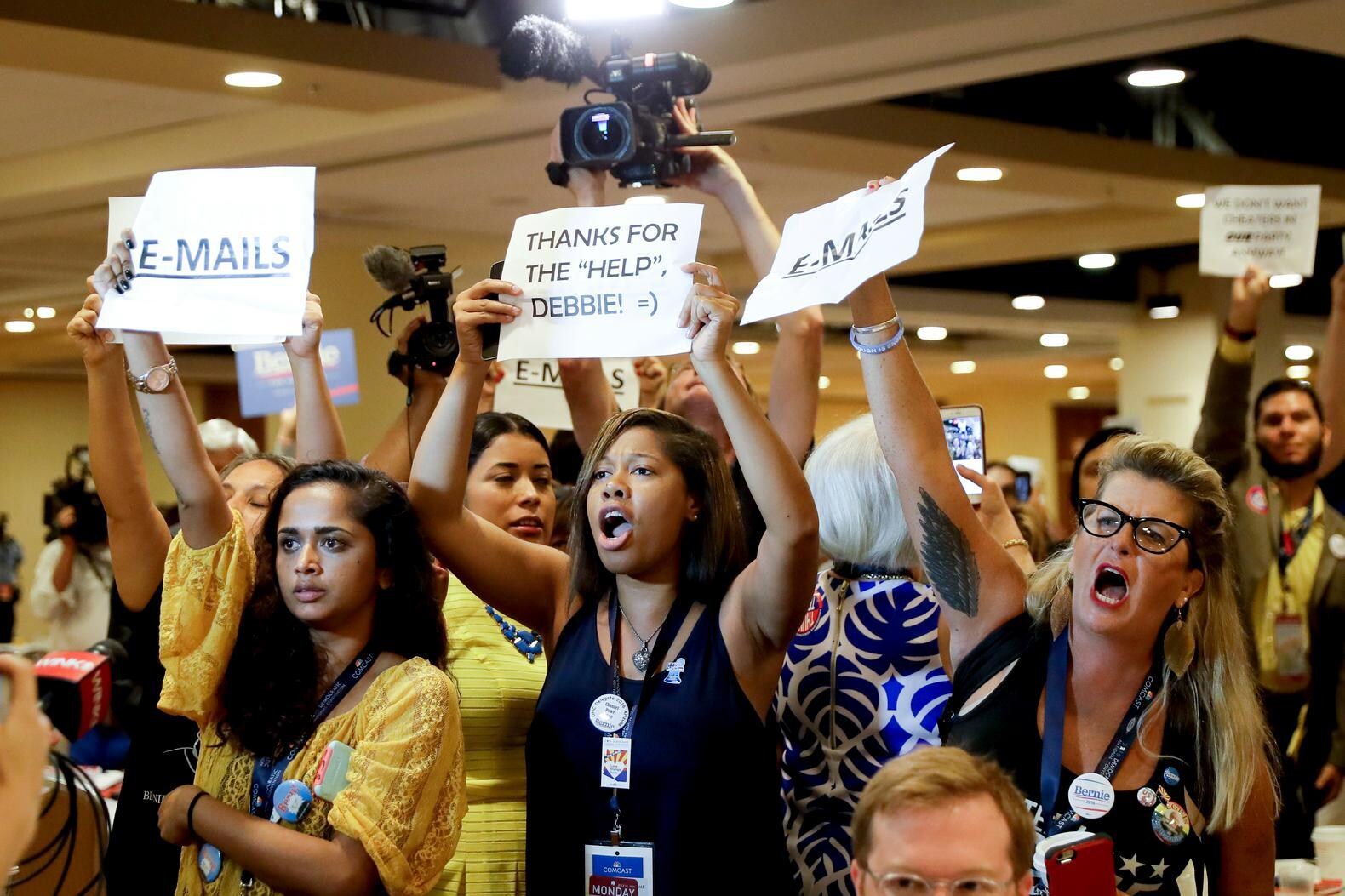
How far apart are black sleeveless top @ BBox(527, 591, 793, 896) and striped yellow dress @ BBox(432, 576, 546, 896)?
0.22 metres

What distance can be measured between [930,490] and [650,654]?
18.5 inches

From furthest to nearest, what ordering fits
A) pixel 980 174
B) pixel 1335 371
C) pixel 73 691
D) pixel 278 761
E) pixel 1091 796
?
pixel 980 174 < pixel 1335 371 < pixel 278 761 < pixel 1091 796 < pixel 73 691

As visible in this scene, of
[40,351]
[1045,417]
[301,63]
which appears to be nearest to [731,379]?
[301,63]

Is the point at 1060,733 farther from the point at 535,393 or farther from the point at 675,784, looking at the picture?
the point at 535,393

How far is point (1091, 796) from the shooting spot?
6.54ft

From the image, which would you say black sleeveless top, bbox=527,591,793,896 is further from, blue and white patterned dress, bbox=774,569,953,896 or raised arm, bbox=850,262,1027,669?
raised arm, bbox=850,262,1027,669

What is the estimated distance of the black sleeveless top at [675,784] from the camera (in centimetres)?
212

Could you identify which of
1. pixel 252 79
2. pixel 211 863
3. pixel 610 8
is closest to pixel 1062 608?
pixel 211 863

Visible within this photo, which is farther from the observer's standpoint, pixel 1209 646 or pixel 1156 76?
pixel 1156 76

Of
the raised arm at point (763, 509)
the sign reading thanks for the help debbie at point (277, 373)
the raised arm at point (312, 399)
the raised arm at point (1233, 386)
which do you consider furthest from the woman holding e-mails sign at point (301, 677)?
the sign reading thanks for the help debbie at point (277, 373)

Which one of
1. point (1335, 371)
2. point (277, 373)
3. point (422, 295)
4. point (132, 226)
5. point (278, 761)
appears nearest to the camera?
point (278, 761)

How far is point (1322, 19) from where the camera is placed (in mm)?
4258

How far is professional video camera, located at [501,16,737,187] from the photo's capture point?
2814 mm

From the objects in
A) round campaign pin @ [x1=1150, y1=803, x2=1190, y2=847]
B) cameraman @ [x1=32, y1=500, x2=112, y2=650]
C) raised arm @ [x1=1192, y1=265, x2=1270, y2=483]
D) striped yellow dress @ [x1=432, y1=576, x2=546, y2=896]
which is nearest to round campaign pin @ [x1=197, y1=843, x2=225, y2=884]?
striped yellow dress @ [x1=432, y1=576, x2=546, y2=896]
